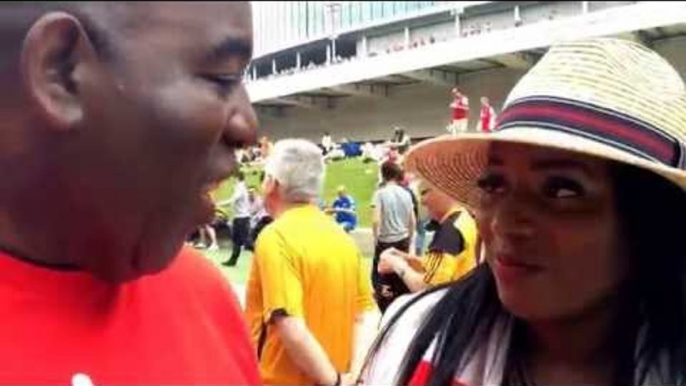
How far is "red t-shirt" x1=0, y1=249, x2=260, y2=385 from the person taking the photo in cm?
93

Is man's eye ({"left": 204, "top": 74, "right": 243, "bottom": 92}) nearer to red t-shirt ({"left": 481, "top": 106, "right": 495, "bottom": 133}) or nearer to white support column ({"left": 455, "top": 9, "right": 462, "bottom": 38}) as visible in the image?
red t-shirt ({"left": 481, "top": 106, "right": 495, "bottom": 133})

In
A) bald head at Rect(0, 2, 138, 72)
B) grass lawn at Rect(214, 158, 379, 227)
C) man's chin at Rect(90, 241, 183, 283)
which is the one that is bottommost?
grass lawn at Rect(214, 158, 379, 227)

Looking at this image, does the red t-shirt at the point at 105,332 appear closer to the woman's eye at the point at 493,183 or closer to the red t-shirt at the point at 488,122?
the woman's eye at the point at 493,183

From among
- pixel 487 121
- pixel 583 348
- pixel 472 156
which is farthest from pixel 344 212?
pixel 583 348

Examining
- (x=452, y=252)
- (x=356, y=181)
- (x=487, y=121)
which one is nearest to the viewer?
(x=452, y=252)

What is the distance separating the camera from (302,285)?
138 inches


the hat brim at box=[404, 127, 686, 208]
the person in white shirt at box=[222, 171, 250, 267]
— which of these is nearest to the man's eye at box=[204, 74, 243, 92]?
the hat brim at box=[404, 127, 686, 208]

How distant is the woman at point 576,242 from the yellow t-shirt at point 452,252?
99.6 inches

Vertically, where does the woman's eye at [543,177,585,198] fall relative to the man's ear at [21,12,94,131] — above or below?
below

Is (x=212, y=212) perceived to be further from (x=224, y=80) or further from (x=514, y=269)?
(x=514, y=269)

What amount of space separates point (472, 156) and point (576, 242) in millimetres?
357

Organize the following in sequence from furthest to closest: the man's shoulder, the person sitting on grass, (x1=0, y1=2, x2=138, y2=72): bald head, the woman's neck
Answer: the person sitting on grass
the woman's neck
the man's shoulder
(x1=0, y1=2, x2=138, y2=72): bald head

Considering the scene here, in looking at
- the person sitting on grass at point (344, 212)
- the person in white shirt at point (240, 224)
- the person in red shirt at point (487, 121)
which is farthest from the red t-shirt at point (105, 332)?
the person sitting on grass at point (344, 212)

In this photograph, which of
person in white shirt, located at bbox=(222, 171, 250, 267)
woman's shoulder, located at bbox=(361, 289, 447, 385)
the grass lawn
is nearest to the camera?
woman's shoulder, located at bbox=(361, 289, 447, 385)
